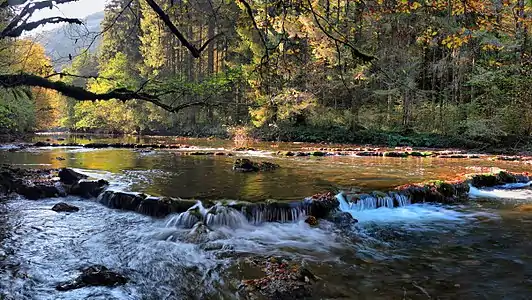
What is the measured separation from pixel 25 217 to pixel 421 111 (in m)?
21.9

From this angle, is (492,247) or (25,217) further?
(25,217)

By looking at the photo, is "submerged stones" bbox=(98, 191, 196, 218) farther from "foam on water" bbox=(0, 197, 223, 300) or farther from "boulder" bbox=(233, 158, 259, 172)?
"boulder" bbox=(233, 158, 259, 172)

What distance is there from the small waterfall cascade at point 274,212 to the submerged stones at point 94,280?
3.20 m

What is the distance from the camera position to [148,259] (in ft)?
20.9

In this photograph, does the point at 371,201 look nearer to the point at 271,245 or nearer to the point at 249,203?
the point at 249,203

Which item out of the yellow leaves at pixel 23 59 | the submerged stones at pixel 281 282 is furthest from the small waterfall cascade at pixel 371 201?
the yellow leaves at pixel 23 59

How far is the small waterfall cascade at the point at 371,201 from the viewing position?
30.4 ft

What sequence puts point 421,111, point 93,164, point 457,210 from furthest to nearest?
point 421,111 < point 93,164 < point 457,210

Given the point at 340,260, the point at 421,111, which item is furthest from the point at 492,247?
the point at 421,111

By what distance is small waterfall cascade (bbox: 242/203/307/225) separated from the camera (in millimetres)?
8309

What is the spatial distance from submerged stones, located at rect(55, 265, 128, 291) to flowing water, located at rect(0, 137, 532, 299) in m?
0.13

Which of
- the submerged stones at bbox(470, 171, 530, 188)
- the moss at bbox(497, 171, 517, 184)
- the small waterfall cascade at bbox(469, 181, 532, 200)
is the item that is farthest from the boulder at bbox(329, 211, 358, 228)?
the moss at bbox(497, 171, 517, 184)

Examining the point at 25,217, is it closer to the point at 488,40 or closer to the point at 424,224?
the point at 424,224

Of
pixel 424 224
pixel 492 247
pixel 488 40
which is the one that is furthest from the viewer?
pixel 488 40
